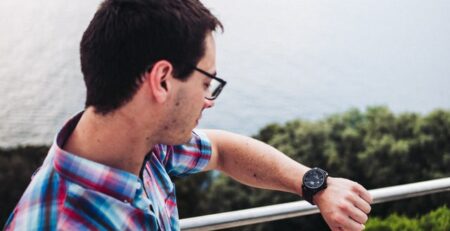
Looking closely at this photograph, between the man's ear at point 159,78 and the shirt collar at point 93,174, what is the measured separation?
0.14m

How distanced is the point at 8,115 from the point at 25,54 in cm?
80

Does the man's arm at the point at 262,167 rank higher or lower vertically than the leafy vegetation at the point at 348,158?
higher

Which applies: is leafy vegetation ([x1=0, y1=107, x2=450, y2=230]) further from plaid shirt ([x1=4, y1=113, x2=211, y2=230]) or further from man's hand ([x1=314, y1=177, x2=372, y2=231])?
plaid shirt ([x1=4, y1=113, x2=211, y2=230])

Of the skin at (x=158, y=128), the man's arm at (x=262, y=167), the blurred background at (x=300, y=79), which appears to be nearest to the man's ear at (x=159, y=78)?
the skin at (x=158, y=128)

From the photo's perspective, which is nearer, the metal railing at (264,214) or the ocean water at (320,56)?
the metal railing at (264,214)

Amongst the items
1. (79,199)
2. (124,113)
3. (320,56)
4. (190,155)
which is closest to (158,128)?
(124,113)

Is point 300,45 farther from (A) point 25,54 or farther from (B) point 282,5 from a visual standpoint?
(A) point 25,54

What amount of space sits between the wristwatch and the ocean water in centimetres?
600

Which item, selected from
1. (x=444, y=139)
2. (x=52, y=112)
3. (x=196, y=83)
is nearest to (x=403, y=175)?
(x=444, y=139)

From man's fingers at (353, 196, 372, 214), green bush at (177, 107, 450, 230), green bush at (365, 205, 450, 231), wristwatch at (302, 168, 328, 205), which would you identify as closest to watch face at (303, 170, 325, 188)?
wristwatch at (302, 168, 328, 205)

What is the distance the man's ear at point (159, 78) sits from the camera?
0.96 meters

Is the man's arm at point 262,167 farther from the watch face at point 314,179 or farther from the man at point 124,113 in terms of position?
the man at point 124,113

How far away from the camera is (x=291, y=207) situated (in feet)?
4.80

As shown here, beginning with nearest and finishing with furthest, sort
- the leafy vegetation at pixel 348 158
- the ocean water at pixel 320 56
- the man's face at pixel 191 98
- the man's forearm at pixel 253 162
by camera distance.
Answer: the man's face at pixel 191 98, the man's forearm at pixel 253 162, the leafy vegetation at pixel 348 158, the ocean water at pixel 320 56
